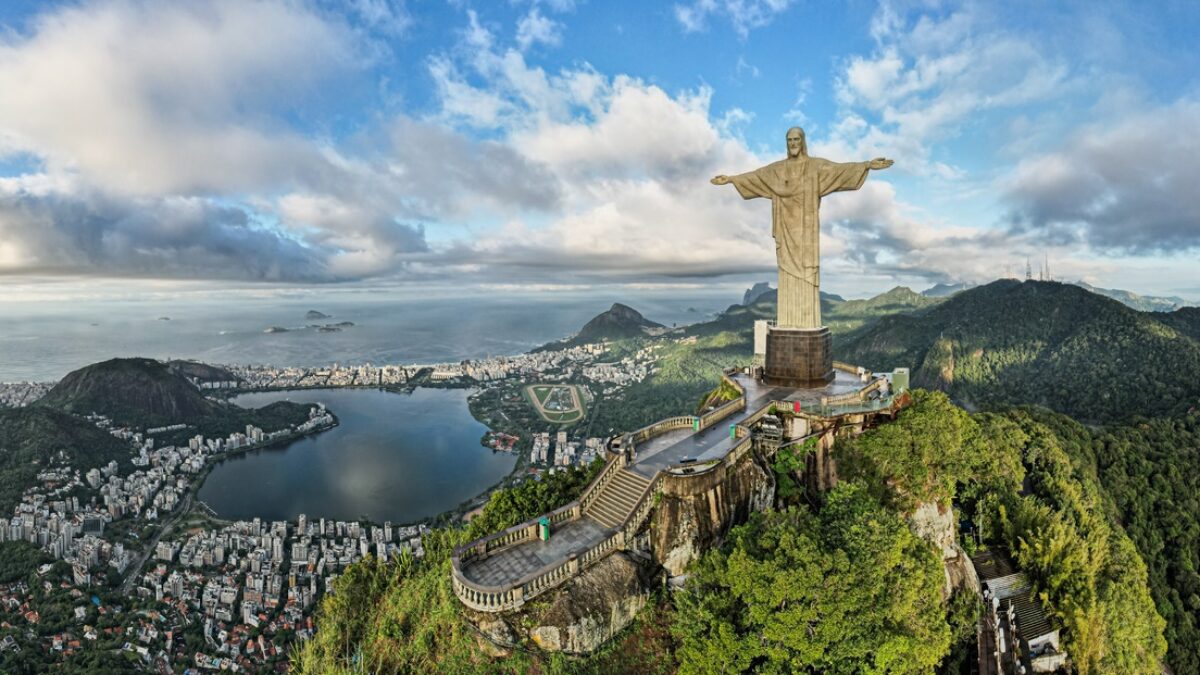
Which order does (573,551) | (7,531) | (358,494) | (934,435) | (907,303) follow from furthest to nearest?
(907,303)
(358,494)
(7,531)
(934,435)
(573,551)

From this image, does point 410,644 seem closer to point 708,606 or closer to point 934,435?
point 708,606

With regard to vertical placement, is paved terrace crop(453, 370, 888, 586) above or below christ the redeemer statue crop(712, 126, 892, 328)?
below

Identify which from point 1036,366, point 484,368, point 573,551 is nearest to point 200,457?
point 484,368

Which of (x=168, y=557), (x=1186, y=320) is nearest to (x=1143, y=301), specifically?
(x=1186, y=320)

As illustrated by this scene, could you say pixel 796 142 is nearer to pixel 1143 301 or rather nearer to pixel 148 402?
pixel 148 402

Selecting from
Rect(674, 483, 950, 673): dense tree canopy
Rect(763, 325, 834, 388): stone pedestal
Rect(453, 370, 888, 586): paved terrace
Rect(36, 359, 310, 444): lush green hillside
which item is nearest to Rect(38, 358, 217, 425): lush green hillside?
Rect(36, 359, 310, 444): lush green hillside

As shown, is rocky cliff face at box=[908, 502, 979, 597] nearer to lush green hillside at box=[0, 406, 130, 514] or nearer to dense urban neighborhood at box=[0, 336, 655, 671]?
dense urban neighborhood at box=[0, 336, 655, 671]
